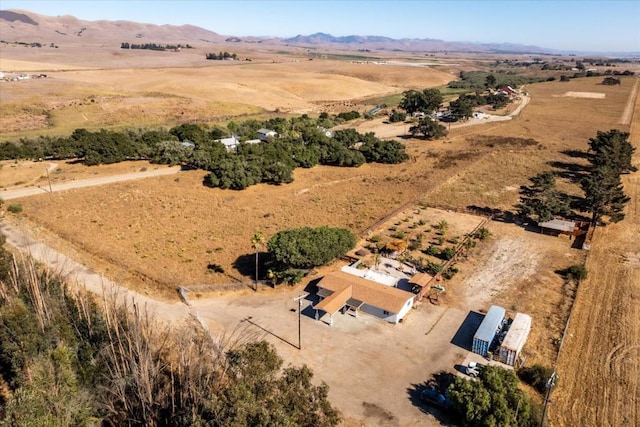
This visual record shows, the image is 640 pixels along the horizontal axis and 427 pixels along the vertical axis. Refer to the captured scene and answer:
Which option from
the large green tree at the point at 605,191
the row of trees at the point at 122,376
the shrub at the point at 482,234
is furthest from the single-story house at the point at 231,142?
the large green tree at the point at 605,191

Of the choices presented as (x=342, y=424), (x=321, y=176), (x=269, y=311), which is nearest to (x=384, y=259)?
(x=269, y=311)

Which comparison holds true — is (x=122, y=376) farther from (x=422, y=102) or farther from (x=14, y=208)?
(x=422, y=102)

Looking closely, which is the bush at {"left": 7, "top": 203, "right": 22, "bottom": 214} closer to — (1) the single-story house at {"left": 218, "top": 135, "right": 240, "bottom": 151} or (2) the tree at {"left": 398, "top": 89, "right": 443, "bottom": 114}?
(1) the single-story house at {"left": 218, "top": 135, "right": 240, "bottom": 151}

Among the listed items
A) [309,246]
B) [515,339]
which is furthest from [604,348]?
[309,246]

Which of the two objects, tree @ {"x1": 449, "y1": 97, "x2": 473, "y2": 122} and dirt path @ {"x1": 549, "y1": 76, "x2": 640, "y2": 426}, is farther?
tree @ {"x1": 449, "y1": 97, "x2": 473, "y2": 122}

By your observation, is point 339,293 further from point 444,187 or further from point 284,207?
point 444,187

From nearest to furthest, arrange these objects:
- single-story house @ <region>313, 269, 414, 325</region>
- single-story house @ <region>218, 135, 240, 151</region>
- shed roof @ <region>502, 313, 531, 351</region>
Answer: shed roof @ <region>502, 313, 531, 351</region>
single-story house @ <region>313, 269, 414, 325</region>
single-story house @ <region>218, 135, 240, 151</region>

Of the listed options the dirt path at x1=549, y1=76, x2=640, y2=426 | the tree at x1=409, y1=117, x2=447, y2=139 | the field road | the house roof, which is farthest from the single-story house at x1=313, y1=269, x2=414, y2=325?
the tree at x1=409, y1=117, x2=447, y2=139

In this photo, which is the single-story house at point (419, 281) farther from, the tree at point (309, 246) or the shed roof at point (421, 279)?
the tree at point (309, 246)
